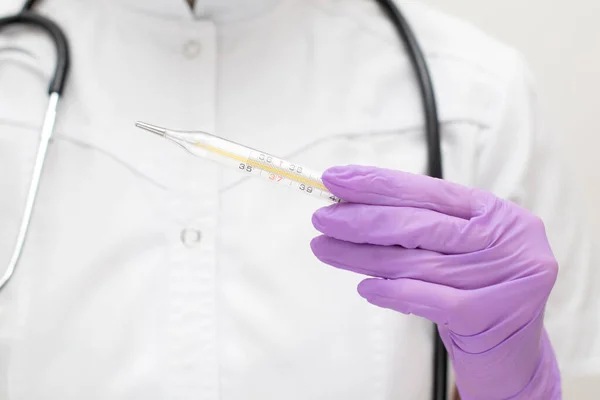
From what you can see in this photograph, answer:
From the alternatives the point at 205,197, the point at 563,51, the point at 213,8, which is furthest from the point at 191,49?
the point at 563,51

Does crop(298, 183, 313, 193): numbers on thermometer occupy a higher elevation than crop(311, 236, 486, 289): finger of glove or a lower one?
higher

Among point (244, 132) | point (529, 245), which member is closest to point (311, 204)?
point (244, 132)

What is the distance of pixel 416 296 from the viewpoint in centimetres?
53

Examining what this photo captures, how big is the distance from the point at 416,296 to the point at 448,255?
50mm

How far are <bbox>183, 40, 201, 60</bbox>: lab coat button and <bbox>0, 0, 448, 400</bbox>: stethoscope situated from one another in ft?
0.38

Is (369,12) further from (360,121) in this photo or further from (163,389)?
(163,389)

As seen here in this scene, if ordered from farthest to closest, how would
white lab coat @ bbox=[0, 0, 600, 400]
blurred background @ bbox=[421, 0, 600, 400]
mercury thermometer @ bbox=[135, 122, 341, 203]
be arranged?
blurred background @ bbox=[421, 0, 600, 400] < white lab coat @ bbox=[0, 0, 600, 400] < mercury thermometer @ bbox=[135, 122, 341, 203]

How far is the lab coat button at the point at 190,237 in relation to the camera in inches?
23.5

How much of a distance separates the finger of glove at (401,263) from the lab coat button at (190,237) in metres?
0.12

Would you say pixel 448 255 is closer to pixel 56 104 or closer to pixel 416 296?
pixel 416 296

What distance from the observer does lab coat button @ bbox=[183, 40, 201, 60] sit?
63 cm

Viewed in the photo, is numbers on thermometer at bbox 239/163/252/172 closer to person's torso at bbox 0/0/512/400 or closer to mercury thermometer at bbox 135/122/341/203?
mercury thermometer at bbox 135/122/341/203

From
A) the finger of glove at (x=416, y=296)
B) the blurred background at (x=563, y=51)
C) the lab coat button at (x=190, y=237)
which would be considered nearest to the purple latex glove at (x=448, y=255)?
the finger of glove at (x=416, y=296)

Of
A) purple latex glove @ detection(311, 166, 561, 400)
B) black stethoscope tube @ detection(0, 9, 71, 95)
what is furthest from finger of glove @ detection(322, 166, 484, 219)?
black stethoscope tube @ detection(0, 9, 71, 95)
